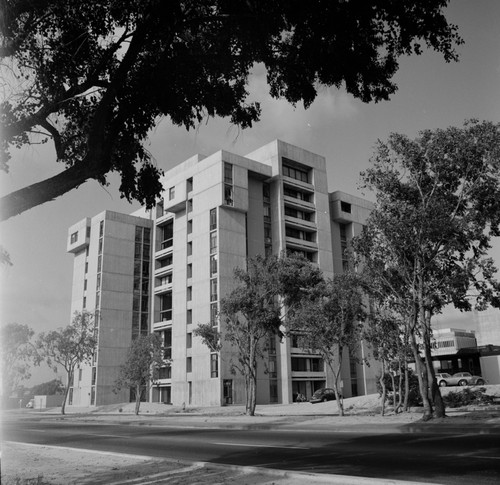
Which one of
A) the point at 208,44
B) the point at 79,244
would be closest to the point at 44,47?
the point at 208,44

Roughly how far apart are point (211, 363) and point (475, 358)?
3750 cm

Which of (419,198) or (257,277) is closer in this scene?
(419,198)

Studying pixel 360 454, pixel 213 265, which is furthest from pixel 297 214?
pixel 360 454

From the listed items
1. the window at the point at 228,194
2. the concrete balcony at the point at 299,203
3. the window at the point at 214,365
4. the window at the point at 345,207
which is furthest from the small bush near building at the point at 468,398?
the window at the point at 345,207

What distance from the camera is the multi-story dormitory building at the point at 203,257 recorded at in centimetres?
5797

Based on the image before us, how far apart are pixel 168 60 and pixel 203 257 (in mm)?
50470

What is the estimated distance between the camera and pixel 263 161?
217 feet

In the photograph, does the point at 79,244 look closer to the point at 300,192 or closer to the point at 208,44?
the point at 300,192

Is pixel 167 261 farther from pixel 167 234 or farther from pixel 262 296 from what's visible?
pixel 262 296

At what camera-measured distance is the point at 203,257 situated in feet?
196

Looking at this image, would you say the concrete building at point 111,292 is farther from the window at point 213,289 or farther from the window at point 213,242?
→ the window at point 213,242

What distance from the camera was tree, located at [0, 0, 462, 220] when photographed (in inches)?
340

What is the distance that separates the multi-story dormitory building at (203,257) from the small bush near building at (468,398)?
24.6 m

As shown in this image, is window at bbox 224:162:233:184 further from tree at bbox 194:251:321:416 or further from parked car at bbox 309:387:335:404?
tree at bbox 194:251:321:416
